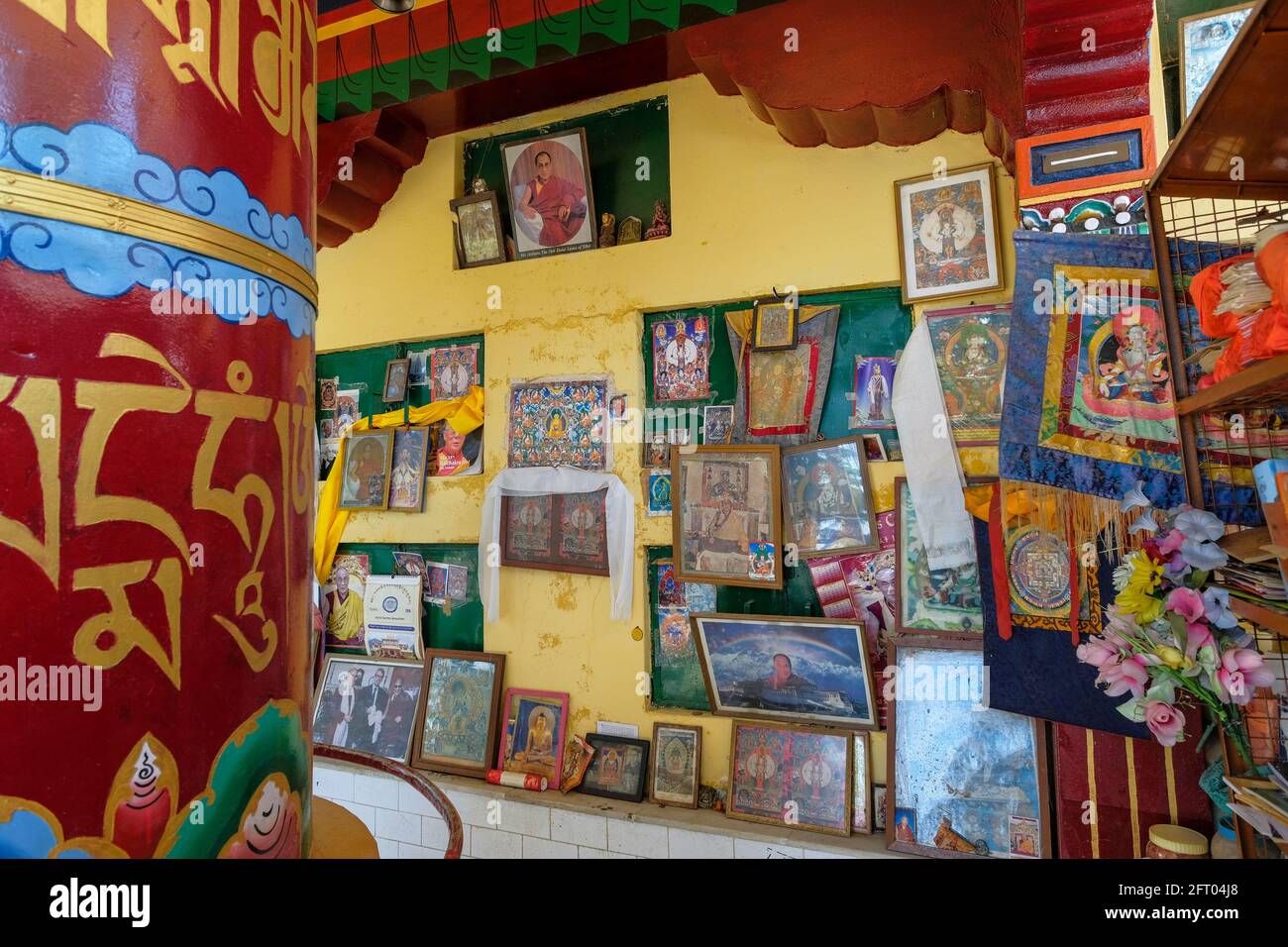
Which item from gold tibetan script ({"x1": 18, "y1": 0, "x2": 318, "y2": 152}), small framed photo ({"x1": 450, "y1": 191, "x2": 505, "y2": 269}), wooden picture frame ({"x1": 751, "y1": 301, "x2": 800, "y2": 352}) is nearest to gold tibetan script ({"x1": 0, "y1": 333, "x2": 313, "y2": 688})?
gold tibetan script ({"x1": 18, "y1": 0, "x2": 318, "y2": 152})

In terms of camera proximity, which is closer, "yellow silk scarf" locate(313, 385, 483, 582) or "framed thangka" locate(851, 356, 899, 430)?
"framed thangka" locate(851, 356, 899, 430)

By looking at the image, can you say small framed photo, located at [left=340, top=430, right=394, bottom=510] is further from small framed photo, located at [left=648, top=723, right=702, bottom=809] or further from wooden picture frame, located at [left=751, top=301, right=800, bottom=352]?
wooden picture frame, located at [left=751, top=301, right=800, bottom=352]

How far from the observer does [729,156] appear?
378 cm

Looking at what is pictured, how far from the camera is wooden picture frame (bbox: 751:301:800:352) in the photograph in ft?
11.7

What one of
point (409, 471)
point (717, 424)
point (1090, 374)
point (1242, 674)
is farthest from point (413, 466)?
point (1242, 674)

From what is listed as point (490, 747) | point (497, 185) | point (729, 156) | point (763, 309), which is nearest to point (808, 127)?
point (729, 156)

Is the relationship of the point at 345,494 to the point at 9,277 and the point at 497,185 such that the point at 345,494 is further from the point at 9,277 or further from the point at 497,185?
the point at 9,277

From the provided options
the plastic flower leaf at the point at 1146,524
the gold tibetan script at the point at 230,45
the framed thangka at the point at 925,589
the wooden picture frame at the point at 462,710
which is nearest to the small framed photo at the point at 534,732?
the wooden picture frame at the point at 462,710

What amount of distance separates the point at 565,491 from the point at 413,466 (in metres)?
1.12

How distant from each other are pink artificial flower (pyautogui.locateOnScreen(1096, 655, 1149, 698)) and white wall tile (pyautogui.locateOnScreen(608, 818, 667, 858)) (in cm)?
227

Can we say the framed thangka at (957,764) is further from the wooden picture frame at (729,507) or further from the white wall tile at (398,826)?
the white wall tile at (398,826)

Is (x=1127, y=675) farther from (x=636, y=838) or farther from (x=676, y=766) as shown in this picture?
(x=636, y=838)

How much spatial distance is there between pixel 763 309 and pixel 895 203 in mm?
744

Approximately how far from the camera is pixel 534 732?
4.01 metres
